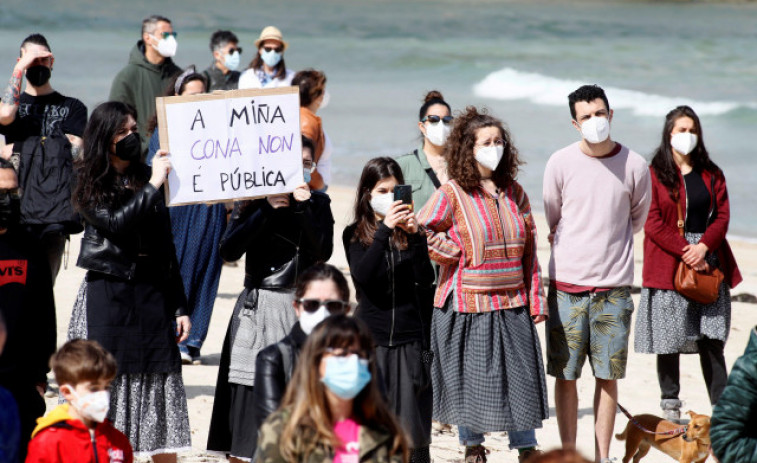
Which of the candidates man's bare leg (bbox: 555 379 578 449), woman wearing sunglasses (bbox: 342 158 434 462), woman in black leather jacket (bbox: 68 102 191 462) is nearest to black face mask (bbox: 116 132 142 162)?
woman in black leather jacket (bbox: 68 102 191 462)

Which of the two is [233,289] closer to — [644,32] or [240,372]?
[240,372]

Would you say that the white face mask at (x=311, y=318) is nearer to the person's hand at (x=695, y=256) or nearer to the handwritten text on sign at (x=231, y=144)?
the handwritten text on sign at (x=231, y=144)

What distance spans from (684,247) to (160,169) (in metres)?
3.24

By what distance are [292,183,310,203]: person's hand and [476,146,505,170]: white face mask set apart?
93 cm

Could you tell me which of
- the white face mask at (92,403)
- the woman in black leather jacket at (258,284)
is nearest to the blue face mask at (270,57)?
the woman in black leather jacket at (258,284)

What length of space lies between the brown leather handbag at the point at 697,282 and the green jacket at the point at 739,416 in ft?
10.8

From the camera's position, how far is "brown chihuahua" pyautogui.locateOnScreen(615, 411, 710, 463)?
6.18 m

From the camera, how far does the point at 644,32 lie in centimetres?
4850

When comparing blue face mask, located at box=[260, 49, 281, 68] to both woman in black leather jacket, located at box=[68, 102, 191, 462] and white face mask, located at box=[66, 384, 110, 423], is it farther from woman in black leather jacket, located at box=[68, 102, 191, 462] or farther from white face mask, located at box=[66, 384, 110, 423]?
white face mask, located at box=[66, 384, 110, 423]

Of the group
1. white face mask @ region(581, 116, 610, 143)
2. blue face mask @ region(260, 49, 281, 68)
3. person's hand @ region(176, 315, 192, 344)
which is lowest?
person's hand @ region(176, 315, 192, 344)

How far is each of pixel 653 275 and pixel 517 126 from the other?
1998 centimetres

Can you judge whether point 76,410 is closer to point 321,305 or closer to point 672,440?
point 321,305

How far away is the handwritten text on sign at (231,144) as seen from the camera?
5523mm

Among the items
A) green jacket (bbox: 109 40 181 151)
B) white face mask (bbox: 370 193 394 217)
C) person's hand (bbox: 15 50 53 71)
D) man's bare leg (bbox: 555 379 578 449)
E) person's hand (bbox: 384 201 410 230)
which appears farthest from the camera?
green jacket (bbox: 109 40 181 151)
